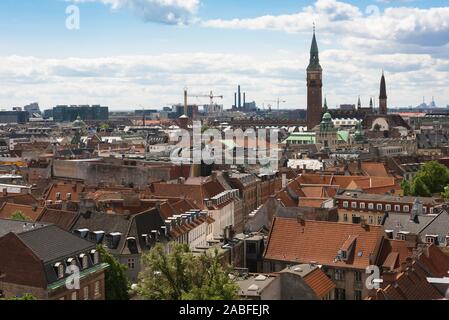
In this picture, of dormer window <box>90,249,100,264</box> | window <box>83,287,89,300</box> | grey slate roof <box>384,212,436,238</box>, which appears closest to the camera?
window <box>83,287,89,300</box>

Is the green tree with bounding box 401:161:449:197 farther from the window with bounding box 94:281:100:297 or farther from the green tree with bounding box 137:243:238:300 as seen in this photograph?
the green tree with bounding box 137:243:238:300

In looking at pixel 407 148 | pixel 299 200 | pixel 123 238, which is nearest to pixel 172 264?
pixel 123 238

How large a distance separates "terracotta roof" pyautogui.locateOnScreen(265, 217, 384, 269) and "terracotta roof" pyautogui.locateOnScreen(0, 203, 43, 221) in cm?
2215

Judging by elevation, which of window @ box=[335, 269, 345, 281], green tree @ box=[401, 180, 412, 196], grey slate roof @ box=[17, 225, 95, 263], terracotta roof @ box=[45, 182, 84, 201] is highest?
grey slate roof @ box=[17, 225, 95, 263]

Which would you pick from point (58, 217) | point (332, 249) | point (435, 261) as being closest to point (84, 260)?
point (58, 217)

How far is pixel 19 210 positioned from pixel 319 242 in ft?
94.2

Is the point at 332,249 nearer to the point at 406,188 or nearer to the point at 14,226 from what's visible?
the point at 14,226

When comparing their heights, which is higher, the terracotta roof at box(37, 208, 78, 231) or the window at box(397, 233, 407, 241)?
the terracotta roof at box(37, 208, 78, 231)

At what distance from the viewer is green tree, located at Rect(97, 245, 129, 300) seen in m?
46.2

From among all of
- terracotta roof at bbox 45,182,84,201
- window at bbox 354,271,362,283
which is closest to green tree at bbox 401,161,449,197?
terracotta roof at bbox 45,182,84,201

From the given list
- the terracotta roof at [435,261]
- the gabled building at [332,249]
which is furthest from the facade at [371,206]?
the terracotta roof at [435,261]

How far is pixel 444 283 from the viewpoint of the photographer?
1764 inches
